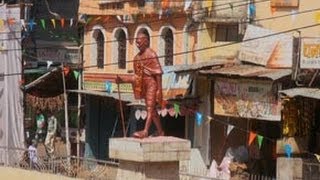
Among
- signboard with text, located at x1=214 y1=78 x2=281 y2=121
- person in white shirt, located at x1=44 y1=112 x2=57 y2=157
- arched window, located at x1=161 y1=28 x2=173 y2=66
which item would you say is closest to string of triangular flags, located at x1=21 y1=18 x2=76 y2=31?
person in white shirt, located at x1=44 y1=112 x2=57 y2=157

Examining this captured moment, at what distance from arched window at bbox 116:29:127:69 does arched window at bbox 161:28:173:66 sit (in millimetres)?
1838

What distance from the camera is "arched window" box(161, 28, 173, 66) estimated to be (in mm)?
23594

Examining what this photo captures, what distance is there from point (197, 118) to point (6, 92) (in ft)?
22.1

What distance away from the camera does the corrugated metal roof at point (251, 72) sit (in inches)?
741

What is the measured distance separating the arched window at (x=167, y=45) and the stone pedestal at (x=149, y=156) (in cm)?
999

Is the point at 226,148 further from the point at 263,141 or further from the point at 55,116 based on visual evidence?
the point at 55,116

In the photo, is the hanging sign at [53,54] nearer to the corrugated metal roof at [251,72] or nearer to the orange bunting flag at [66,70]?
the orange bunting flag at [66,70]

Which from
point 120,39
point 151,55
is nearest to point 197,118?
point 120,39

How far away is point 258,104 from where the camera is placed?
64.5ft

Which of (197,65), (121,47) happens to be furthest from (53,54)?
(197,65)

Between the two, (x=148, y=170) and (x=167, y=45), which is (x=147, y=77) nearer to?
(x=148, y=170)

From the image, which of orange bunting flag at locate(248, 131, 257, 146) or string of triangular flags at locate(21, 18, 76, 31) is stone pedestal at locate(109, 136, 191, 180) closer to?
orange bunting flag at locate(248, 131, 257, 146)

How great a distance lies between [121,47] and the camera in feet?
83.8

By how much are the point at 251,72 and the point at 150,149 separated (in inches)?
278
